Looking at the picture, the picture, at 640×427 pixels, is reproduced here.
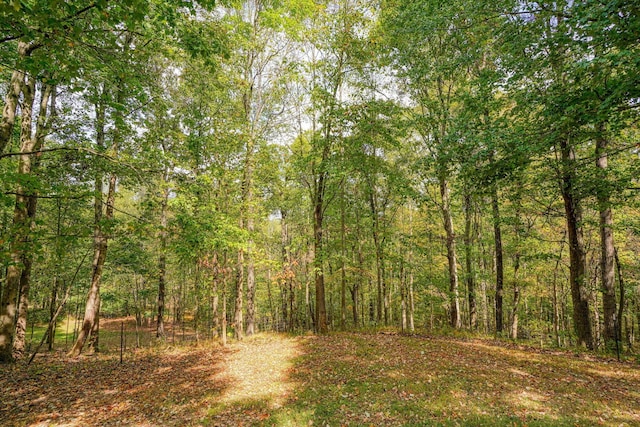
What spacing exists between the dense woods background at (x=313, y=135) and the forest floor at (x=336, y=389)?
253 centimetres

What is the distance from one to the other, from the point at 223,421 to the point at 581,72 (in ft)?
34.7

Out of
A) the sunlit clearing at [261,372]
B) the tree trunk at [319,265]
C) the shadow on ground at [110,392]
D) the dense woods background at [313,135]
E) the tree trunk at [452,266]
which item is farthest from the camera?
the tree trunk at [452,266]

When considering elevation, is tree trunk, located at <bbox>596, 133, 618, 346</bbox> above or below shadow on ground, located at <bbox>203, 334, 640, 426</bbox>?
above

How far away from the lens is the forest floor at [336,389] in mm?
5648

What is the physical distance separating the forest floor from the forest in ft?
3.44

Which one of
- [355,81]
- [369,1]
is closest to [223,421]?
[355,81]

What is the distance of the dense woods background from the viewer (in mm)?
5070

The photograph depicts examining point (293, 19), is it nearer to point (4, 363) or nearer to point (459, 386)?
point (459, 386)

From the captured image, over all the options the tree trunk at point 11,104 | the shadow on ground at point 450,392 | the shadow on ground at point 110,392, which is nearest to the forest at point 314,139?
the tree trunk at point 11,104

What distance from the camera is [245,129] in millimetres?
12406

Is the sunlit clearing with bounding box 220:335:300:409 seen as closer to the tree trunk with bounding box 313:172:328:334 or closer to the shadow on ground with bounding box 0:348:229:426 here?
the shadow on ground with bounding box 0:348:229:426

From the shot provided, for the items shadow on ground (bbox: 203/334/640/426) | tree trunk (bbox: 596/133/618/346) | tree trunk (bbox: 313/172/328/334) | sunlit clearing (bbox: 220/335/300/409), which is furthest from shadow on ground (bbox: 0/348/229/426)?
tree trunk (bbox: 596/133/618/346)

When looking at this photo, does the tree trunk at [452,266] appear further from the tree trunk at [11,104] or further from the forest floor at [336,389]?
the tree trunk at [11,104]

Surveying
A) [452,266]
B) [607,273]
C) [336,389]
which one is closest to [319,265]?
[452,266]
